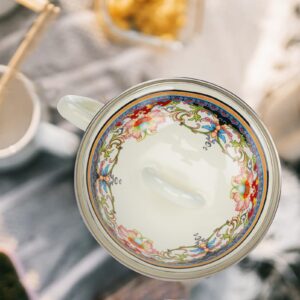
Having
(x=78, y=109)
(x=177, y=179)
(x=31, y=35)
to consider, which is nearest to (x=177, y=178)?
(x=177, y=179)

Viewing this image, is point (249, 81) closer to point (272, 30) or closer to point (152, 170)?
point (272, 30)

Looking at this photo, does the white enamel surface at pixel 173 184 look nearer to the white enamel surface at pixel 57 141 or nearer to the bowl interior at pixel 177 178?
the bowl interior at pixel 177 178

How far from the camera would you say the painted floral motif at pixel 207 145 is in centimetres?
48

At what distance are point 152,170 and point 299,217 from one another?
269mm

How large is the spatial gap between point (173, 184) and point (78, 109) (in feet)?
0.38

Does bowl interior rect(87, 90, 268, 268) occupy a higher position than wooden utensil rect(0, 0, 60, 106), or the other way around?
wooden utensil rect(0, 0, 60, 106)

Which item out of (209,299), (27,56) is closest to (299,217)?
(209,299)

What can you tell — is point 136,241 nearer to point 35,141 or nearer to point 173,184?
point 173,184

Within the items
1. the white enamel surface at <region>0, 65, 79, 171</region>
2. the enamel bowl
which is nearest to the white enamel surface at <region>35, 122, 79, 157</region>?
the white enamel surface at <region>0, 65, 79, 171</region>

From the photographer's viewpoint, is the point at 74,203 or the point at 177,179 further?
the point at 74,203

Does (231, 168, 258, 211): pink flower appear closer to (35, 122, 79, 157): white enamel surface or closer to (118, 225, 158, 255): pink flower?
(118, 225, 158, 255): pink flower

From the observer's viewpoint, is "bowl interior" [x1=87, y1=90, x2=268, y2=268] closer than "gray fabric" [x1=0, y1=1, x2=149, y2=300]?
Yes

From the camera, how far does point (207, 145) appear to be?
19.2 inches

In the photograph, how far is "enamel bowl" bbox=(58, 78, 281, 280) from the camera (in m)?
0.47
